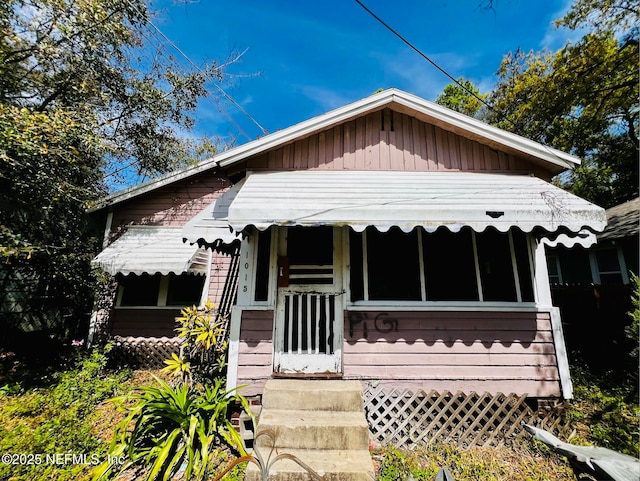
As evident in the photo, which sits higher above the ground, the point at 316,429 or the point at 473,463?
the point at 316,429

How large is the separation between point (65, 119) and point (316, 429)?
8.84 m

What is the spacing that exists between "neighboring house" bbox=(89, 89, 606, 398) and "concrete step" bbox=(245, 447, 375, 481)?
1.39m

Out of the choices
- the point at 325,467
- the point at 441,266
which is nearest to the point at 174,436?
the point at 325,467

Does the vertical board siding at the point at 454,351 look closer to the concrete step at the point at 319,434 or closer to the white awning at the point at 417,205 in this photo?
the concrete step at the point at 319,434

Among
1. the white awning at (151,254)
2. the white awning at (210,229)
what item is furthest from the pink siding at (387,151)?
the white awning at (151,254)

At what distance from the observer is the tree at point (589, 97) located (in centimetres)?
997

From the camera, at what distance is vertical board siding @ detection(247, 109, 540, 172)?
21.3ft

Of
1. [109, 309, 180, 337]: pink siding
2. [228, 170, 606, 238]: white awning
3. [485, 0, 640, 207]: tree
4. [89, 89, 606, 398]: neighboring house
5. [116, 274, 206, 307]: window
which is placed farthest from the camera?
[485, 0, 640, 207]: tree

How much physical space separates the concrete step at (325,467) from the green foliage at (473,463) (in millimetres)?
623

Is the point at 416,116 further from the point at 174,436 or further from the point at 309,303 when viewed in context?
the point at 174,436

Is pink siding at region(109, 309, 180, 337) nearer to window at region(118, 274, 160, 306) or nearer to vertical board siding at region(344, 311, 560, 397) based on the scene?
window at region(118, 274, 160, 306)

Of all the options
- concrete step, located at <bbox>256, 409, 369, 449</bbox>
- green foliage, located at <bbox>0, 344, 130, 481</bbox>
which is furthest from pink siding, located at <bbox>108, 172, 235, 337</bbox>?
concrete step, located at <bbox>256, 409, 369, 449</bbox>

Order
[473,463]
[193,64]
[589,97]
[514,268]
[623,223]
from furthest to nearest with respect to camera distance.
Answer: [623,223], [589,97], [193,64], [514,268], [473,463]

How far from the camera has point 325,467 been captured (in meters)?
3.71
